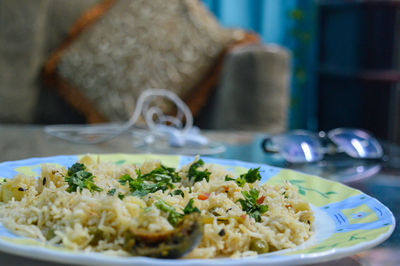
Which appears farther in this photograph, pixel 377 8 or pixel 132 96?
pixel 377 8

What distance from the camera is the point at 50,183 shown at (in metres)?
0.66

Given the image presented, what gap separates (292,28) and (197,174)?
10.6ft

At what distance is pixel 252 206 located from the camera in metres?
0.65

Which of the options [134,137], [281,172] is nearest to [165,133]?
[134,137]

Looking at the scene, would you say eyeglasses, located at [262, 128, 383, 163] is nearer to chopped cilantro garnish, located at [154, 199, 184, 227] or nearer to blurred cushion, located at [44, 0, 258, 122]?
chopped cilantro garnish, located at [154, 199, 184, 227]

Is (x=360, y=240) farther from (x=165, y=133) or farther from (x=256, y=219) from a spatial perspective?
(x=165, y=133)

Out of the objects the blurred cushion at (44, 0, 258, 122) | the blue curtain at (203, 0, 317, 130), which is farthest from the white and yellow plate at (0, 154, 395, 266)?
the blue curtain at (203, 0, 317, 130)

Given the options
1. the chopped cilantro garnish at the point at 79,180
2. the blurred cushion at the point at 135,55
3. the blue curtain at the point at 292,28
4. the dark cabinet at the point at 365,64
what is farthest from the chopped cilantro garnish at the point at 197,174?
the blue curtain at the point at 292,28

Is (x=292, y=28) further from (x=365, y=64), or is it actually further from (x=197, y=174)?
(x=197, y=174)

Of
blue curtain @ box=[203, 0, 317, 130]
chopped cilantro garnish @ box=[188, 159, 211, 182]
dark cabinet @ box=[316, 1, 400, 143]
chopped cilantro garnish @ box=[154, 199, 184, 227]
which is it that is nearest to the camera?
Answer: chopped cilantro garnish @ box=[154, 199, 184, 227]

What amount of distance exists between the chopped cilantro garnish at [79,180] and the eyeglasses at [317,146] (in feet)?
2.06

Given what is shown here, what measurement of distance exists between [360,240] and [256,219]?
0.14 meters

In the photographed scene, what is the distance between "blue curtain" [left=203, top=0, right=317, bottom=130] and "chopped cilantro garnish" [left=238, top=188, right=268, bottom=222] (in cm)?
302

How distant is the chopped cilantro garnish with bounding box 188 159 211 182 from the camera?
0.77 meters
